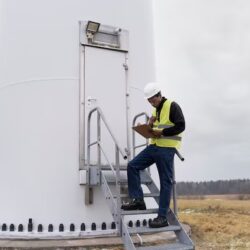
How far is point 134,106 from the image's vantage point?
7734mm

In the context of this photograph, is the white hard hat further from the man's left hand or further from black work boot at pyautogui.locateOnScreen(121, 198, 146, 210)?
black work boot at pyautogui.locateOnScreen(121, 198, 146, 210)

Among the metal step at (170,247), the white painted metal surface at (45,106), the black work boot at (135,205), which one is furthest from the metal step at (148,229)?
the white painted metal surface at (45,106)

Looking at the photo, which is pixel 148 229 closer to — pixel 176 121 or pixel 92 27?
pixel 176 121

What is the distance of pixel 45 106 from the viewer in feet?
23.6

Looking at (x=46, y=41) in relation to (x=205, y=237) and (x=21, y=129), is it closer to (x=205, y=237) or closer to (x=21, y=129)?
(x=21, y=129)

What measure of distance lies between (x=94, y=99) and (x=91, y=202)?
1756 millimetres

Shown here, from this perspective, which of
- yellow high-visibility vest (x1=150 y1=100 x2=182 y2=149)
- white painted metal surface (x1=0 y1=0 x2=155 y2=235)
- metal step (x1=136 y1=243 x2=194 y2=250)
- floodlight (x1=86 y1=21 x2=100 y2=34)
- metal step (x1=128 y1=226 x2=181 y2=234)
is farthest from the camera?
floodlight (x1=86 y1=21 x2=100 y2=34)

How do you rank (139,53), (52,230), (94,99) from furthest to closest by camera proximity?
1. (139,53)
2. (94,99)
3. (52,230)

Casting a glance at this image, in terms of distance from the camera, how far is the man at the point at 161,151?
5.84 metres

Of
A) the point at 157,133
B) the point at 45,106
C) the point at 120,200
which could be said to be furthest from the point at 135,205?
the point at 45,106

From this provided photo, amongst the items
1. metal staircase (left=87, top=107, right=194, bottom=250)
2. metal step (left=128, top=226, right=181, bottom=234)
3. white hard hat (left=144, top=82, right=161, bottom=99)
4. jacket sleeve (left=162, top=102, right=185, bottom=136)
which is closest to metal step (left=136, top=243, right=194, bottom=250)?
metal staircase (left=87, top=107, right=194, bottom=250)

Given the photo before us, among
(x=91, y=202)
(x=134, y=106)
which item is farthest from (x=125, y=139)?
(x=91, y=202)

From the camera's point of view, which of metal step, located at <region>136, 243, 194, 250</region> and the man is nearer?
metal step, located at <region>136, 243, 194, 250</region>

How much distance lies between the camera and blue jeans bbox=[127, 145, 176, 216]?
5863 mm
